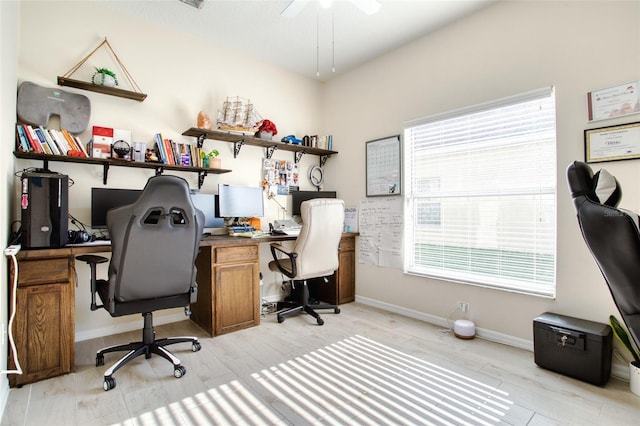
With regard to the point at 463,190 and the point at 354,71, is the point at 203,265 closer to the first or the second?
the point at 463,190

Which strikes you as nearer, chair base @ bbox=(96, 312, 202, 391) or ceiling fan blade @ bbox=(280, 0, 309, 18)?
chair base @ bbox=(96, 312, 202, 391)

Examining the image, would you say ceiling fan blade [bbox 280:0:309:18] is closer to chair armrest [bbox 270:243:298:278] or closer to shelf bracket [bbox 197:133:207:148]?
shelf bracket [bbox 197:133:207:148]

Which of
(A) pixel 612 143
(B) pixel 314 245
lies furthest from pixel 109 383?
(A) pixel 612 143

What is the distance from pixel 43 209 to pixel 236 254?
4.41 feet

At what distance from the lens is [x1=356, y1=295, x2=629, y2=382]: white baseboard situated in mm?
1960

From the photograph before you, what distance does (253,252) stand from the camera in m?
2.84

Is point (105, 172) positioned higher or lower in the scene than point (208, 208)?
higher

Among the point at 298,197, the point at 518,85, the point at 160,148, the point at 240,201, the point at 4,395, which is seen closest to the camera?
the point at 4,395

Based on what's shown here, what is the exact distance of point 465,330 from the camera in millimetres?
2555

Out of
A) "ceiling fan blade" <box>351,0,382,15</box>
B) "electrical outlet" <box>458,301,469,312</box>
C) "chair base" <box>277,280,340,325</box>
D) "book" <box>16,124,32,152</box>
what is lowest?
"chair base" <box>277,280,340,325</box>

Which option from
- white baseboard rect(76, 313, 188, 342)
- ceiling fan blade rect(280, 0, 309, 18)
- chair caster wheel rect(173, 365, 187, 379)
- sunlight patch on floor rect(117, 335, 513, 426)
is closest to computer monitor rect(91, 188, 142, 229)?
white baseboard rect(76, 313, 188, 342)

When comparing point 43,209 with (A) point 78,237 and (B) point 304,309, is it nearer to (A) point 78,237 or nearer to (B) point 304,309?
(A) point 78,237

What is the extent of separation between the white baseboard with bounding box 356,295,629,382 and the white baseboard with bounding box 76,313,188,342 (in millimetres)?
2021

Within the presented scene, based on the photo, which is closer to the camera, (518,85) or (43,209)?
(43,209)
